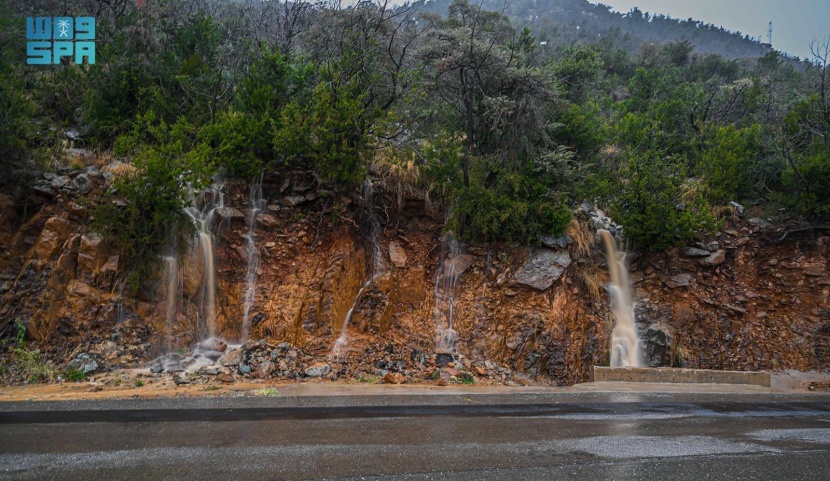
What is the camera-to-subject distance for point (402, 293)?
15.5 meters

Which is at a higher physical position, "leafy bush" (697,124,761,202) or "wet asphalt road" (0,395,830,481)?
"leafy bush" (697,124,761,202)

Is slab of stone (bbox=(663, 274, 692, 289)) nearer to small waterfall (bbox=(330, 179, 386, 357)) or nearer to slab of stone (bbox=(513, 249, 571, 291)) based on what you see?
slab of stone (bbox=(513, 249, 571, 291))

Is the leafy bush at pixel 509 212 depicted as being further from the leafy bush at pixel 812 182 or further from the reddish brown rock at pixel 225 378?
the leafy bush at pixel 812 182

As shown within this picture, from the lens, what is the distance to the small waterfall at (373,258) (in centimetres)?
1420

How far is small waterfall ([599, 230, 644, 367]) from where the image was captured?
1720 centimetres

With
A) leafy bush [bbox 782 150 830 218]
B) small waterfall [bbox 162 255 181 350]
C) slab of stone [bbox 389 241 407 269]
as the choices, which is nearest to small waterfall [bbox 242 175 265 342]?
small waterfall [bbox 162 255 181 350]

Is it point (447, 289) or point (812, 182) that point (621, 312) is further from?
point (812, 182)

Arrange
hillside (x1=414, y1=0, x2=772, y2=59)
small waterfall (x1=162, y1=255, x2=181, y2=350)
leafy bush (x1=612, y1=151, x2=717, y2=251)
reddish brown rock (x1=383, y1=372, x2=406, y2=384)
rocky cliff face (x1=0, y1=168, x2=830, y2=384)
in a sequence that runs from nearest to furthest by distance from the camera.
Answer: reddish brown rock (x1=383, y1=372, x2=406, y2=384) < rocky cliff face (x1=0, y1=168, x2=830, y2=384) < small waterfall (x1=162, y1=255, x2=181, y2=350) < leafy bush (x1=612, y1=151, x2=717, y2=251) < hillside (x1=414, y1=0, x2=772, y2=59)

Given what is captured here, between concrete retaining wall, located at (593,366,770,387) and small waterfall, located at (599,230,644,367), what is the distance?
204 cm

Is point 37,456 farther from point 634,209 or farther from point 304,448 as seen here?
point 634,209

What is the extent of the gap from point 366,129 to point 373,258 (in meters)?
3.51

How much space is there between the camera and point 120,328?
41.7ft

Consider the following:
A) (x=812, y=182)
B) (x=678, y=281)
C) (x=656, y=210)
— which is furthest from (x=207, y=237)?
(x=812, y=182)

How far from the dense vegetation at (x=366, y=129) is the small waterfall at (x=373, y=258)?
76cm
